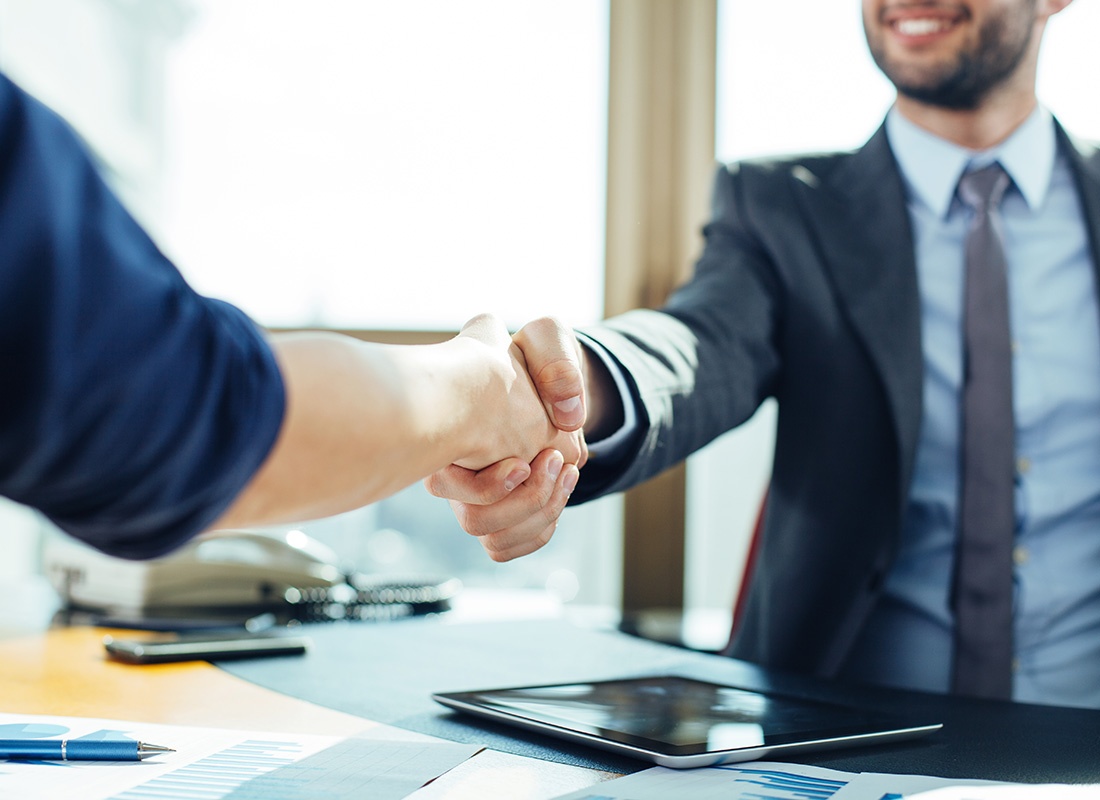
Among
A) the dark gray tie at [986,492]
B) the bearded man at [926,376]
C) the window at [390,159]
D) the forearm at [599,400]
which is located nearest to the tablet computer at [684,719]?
the forearm at [599,400]

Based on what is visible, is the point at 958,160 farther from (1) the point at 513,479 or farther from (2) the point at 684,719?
(2) the point at 684,719

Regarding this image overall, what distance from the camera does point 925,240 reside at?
4.50ft

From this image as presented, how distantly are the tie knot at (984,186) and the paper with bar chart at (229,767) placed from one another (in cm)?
109

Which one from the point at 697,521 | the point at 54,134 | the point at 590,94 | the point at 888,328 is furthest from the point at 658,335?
the point at 590,94

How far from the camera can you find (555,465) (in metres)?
0.86

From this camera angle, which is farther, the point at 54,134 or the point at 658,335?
the point at 658,335

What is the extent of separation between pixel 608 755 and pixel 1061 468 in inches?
36.7

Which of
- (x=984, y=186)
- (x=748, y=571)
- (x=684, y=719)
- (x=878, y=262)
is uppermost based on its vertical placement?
(x=984, y=186)

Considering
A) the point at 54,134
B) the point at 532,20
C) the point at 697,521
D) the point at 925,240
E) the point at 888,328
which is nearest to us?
the point at 54,134

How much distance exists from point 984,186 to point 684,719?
1000mm

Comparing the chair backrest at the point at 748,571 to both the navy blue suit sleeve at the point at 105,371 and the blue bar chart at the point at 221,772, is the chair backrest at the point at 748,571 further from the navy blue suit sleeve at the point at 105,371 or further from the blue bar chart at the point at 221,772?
the navy blue suit sleeve at the point at 105,371

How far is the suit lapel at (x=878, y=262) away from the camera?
1.23 metres

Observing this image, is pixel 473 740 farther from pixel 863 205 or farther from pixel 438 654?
pixel 863 205

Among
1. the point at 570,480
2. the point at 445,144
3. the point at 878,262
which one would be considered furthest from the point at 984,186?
the point at 445,144
